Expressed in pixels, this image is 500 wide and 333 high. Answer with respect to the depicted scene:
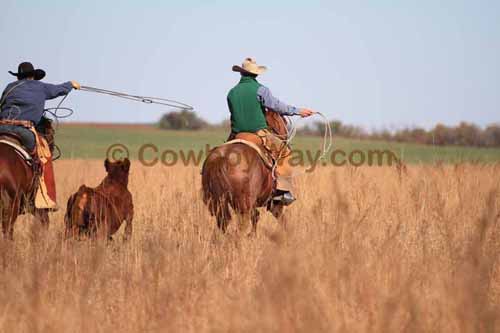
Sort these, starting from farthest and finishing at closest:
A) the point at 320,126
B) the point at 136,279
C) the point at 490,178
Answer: the point at 320,126, the point at 490,178, the point at 136,279

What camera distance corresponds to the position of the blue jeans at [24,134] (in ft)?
30.1

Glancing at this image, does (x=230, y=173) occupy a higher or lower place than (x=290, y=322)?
higher

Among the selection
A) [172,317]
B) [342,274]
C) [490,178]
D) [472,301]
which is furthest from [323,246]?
[490,178]

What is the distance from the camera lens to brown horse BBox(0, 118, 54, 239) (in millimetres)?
8773

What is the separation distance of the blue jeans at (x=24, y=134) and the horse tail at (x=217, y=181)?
1.91m

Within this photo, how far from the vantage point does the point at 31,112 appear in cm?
945

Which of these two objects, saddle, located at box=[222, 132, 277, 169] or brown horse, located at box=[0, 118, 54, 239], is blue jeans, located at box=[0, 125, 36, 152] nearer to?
brown horse, located at box=[0, 118, 54, 239]

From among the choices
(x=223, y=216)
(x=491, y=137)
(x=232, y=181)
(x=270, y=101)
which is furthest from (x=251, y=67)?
(x=491, y=137)

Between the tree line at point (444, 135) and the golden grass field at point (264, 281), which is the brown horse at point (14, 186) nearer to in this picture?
the golden grass field at point (264, 281)

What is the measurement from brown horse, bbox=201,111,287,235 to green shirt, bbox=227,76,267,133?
1.53 ft

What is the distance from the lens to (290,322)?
448 cm

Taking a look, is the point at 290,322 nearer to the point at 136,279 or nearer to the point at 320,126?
the point at 136,279

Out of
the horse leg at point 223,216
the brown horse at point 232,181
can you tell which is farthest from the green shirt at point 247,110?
the horse leg at point 223,216

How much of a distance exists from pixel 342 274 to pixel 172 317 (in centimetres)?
109
